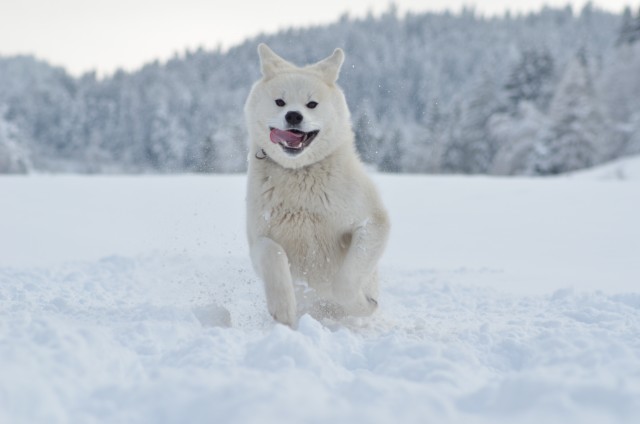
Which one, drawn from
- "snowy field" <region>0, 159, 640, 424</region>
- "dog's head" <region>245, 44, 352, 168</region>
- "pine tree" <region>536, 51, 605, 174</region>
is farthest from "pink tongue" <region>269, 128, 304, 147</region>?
"pine tree" <region>536, 51, 605, 174</region>

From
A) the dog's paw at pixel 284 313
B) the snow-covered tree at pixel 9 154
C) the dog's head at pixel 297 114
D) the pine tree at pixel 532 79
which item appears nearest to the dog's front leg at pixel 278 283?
the dog's paw at pixel 284 313

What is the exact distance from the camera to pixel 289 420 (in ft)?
5.04

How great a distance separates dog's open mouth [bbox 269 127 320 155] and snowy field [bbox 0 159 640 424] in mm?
1026

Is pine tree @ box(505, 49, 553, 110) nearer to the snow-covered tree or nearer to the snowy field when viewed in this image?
the snow-covered tree

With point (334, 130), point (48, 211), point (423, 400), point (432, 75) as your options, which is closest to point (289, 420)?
point (423, 400)

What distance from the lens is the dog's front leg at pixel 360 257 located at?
11.3 ft

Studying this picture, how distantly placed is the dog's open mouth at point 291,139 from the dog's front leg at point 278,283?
571 millimetres

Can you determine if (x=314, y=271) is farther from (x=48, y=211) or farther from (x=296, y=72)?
(x=48, y=211)

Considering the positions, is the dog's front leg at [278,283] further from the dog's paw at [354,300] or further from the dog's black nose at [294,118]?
the dog's black nose at [294,118]

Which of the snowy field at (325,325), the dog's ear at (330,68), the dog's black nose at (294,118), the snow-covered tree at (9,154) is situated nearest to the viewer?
the snowy field at (325,325)

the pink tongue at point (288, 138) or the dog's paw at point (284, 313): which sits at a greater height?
the pink tongue at point (288, 138)

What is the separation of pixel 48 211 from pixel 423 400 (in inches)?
307

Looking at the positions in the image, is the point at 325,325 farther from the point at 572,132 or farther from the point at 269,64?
the point at 572,132

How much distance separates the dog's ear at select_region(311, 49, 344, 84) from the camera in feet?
12.4
